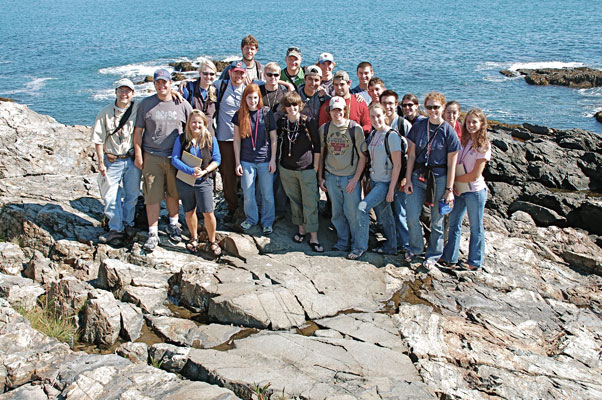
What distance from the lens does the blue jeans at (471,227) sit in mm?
8984

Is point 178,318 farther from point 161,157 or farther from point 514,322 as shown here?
point 514,322

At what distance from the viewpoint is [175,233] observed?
9.62 meters

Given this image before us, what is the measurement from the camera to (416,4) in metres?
102

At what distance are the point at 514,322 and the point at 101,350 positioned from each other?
236 inches

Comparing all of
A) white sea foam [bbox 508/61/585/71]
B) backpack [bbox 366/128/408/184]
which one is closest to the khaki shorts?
backpack [bbox 366/128/408/184]

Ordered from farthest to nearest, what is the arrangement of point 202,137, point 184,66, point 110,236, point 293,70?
point 184,66
point 293,70
point 110,236
point 202,137

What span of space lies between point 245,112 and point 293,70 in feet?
5.76

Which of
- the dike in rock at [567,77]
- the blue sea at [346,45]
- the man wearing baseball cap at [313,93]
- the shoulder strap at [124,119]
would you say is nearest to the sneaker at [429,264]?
the man wearing baseball cap at [313,93]

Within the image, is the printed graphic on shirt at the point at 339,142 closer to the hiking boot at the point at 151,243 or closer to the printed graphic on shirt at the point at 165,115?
the printed graphic on shirt at the point at 165,115

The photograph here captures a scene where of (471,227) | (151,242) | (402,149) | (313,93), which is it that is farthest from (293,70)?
(471,227)

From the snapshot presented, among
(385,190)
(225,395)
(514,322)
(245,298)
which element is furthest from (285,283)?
(514,322)

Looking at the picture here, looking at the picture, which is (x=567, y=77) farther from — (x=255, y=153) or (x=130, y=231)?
(x=130, y=231)

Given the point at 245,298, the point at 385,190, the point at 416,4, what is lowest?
the point at 245,298

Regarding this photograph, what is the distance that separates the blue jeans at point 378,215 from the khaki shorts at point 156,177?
3.29m
